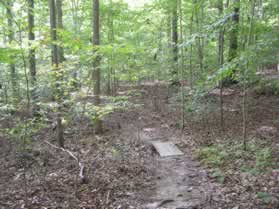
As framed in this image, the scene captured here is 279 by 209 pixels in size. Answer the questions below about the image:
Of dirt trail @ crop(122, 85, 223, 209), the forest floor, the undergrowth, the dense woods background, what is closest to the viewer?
dirt trail @ crop(122, 85, 223, 209)

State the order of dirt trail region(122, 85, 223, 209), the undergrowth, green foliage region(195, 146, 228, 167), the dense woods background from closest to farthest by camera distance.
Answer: dirt trail region(122, 85, 223, 209) → the dense woods background → the undergrowth → green foliage region(195, 146, 228, 167)

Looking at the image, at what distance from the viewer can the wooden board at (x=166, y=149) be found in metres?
7.43

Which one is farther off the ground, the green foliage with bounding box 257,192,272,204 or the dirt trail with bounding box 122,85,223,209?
the green foliage with bounding box 257,192,272,204

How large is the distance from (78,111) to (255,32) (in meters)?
5.44

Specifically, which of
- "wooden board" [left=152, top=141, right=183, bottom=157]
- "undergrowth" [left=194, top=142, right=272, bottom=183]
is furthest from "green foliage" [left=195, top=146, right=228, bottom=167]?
"wooden board" [left=152, top=141, right=183, bottom=157]

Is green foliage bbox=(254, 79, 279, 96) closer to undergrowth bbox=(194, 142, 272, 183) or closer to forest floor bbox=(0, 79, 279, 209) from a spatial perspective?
forest floor bbox=(0, 79, 279, 209)

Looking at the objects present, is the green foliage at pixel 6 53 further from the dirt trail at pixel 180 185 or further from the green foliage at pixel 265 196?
the green foliage at pixel 265 196

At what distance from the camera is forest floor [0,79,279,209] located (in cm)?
463

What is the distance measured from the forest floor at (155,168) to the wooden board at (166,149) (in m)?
0.21

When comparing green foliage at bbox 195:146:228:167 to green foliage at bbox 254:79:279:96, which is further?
green foliage at bbox 254:79:279:96

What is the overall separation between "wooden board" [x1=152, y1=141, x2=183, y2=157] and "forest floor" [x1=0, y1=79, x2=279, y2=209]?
211 millimetres

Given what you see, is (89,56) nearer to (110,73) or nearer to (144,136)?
(144,136)

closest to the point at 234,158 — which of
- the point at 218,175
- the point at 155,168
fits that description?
the point at 218,175

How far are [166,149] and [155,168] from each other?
1.45 meters
